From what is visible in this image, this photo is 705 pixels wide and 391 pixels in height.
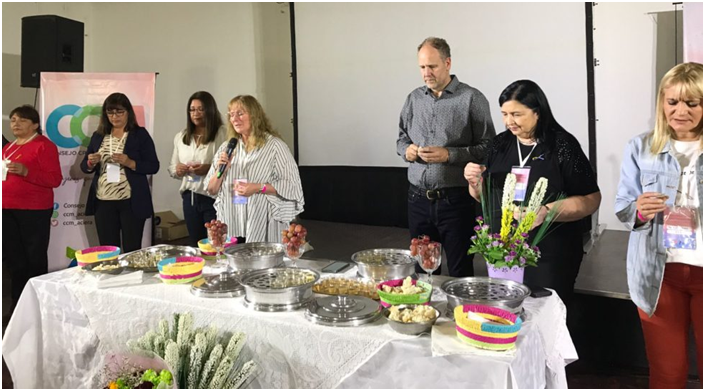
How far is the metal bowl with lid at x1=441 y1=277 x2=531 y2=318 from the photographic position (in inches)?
59.1

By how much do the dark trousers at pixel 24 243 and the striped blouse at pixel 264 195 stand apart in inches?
65.6

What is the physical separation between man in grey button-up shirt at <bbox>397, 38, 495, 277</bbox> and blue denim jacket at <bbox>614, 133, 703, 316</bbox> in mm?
765

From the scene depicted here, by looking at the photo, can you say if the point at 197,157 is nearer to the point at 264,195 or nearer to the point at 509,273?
the point at 264,195

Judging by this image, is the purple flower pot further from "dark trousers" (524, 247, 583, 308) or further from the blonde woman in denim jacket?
the blonde woman in denim jacket

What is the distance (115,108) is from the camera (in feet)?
11.1

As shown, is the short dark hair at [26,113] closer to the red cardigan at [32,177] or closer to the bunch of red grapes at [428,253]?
the red cardigan at [32,177]

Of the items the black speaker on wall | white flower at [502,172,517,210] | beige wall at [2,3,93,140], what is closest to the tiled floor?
white flower at [502,172,517,210]

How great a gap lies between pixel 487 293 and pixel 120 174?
259 centimetres

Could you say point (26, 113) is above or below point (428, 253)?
above

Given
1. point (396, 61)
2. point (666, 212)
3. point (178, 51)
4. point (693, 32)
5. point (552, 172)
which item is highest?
point (178, 51)

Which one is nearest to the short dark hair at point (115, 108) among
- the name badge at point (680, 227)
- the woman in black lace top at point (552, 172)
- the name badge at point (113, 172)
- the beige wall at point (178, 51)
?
the name badge at point (113, 172)

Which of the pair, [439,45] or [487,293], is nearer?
[487,293]

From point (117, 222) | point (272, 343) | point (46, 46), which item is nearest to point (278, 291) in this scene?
point (272, 343)

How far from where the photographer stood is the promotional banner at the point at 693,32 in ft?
9.52
